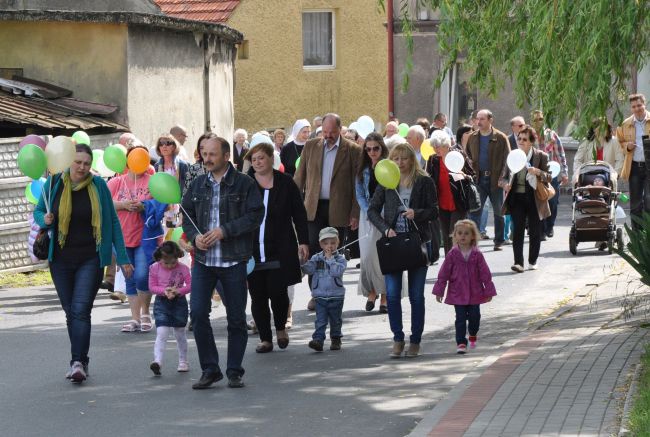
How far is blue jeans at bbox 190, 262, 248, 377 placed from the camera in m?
10.0

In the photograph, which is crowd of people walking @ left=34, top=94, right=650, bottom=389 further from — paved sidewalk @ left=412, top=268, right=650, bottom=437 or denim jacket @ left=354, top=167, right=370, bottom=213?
paved sidewalk @ left=412, top=268, right=650, bottom=437

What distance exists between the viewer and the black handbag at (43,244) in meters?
10.5

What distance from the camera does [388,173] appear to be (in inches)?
450

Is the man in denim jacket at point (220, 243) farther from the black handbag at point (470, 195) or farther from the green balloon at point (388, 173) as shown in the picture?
the black handbag at point (470, 195)

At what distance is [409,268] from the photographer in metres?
11.4

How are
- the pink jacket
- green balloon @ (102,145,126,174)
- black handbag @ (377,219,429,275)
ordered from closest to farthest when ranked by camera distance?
the pink jacket < black handbag @ (377,219,429,275) < green balloon @ (102,145,126,174)

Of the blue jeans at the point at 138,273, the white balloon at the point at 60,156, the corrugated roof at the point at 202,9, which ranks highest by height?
the corrugated roof at the point at 202,9

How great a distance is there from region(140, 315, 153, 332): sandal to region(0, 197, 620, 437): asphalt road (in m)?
0.23

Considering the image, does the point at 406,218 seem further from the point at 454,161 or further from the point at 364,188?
the point at 454,161

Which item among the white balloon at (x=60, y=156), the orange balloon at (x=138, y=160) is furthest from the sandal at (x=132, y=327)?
the white balloon at (x=60, y=156)

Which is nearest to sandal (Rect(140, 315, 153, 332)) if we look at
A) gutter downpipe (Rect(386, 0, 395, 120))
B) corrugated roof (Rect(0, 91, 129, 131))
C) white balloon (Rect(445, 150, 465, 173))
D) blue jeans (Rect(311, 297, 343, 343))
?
blue jeans (Rect(311, 297, 343, 343))

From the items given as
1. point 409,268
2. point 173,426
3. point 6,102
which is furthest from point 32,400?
point 6,102

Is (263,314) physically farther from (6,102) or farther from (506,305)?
(6,102)

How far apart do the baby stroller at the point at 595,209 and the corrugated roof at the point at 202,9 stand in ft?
58.3
